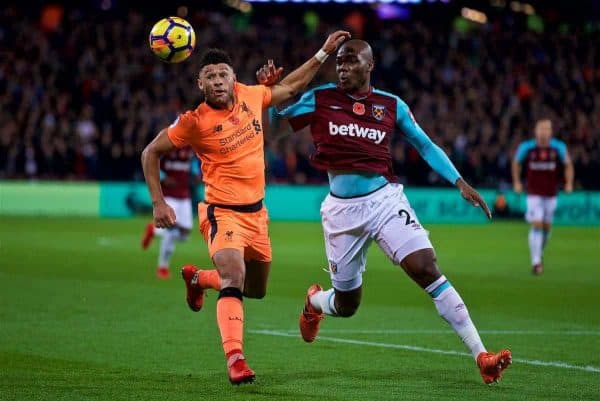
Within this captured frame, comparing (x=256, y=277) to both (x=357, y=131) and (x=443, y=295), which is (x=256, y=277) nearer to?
(x=357, y=131)

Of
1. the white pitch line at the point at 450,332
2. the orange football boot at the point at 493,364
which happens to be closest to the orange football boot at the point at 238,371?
the orange football boot at the point at 493,364

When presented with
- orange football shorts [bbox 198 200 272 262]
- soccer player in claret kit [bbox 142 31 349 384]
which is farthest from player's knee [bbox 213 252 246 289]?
orange football shorts [bbox 198 200 272 262]

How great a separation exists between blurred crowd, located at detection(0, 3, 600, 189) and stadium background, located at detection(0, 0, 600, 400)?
74 mm

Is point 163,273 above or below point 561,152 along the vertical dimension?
below

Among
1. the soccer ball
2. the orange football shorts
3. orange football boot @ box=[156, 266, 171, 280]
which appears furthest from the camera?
orange football boot @ box=[156, 266, 171, 280]

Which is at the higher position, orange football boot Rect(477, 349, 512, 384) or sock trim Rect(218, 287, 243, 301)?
sock trim Rect(218, 287, 243, 301)

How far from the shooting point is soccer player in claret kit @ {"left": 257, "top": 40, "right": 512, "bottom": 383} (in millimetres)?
8359

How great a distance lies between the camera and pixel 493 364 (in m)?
7.72

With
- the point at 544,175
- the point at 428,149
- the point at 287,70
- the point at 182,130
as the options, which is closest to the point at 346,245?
the point at 428,149

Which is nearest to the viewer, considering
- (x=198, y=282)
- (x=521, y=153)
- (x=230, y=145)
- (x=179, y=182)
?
(x=230, y=145)

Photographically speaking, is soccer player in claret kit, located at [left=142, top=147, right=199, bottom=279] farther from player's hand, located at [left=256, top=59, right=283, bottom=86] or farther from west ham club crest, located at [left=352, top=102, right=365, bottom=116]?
west ham club crest, located at [left=352, top=102, right=365, bottom=116]

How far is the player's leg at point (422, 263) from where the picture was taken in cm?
811

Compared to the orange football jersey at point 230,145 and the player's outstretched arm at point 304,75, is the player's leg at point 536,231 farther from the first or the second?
the orange football jersey at point 230,145

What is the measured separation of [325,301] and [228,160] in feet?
4.79
